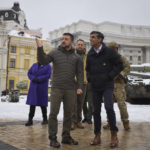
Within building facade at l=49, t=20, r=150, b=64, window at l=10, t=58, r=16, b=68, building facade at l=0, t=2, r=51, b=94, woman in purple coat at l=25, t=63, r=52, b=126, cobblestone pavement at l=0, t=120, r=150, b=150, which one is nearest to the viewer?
cobblestone pavement at l=0, t=120, r=150, b=150

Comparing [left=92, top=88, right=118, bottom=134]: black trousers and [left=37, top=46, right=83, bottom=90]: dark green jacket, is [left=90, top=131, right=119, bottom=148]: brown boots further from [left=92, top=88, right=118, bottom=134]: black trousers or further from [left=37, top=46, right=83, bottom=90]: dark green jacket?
[left=37, top=46, right=83, bottom=90]: dark green jacket

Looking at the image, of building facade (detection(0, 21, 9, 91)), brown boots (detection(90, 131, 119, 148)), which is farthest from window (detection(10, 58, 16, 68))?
brown boots (detection(90, 131, 119, 148))

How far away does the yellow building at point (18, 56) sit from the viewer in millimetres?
35031

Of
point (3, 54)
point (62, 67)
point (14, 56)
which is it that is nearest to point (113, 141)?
point (62, 67)

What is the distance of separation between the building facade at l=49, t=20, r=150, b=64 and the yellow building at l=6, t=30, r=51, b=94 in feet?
83.3

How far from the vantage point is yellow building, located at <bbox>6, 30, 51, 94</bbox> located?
35031 mm

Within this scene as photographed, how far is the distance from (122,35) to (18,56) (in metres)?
38.3

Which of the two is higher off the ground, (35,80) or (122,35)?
(122,35)

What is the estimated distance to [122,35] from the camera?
66.1m

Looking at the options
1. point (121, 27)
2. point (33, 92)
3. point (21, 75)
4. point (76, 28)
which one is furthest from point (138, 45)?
point (33, 92)

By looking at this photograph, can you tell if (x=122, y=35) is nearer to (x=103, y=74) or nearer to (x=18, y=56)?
(x=18, y=56)

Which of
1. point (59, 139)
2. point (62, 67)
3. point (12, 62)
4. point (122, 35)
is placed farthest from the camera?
point (122, 35)

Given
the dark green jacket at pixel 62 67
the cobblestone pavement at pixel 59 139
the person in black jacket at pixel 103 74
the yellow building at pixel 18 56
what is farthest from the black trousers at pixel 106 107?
the yellow building at pixel 18 56

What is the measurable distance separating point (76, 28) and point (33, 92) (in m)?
58.1
